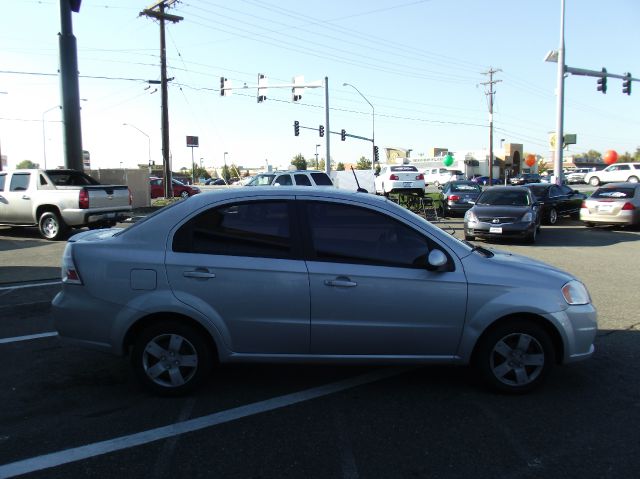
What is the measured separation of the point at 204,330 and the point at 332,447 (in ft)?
4.56

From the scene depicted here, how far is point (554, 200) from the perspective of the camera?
1955 cm

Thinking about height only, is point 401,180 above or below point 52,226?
above

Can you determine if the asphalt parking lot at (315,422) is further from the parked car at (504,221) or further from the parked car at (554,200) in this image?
the parked car at (554,200)

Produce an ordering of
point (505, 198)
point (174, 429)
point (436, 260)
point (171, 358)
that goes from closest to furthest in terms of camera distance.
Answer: point (174, 429) → point (436, 260) → point (171, 358) → point (505, 198)

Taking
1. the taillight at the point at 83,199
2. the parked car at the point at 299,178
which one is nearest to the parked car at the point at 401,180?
the parked car at the point at 299,178

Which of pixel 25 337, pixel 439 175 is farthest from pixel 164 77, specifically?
pixel 439 175

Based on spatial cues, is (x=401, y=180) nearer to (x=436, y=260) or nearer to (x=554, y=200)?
(x=554, y=200)

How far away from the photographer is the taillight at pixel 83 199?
1352 cm

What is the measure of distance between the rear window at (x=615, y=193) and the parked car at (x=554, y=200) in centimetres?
175

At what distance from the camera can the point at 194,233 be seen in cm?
422

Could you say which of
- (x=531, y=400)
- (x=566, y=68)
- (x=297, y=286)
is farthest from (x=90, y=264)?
(x=566, y=68)

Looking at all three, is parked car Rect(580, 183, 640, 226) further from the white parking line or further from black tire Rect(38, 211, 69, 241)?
black tire Rect(38, 211, 69, 241)

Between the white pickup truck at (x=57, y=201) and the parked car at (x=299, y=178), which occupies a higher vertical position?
the parked car at (x=299, y=178)

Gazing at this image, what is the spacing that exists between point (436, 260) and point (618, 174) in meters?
48.1
